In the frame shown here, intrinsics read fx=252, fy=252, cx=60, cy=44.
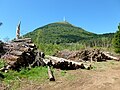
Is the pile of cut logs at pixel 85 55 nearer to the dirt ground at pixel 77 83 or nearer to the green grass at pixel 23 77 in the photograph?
the green grass at pixel 23 77

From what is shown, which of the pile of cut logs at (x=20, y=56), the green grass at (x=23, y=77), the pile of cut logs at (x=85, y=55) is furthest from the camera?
the pile of cut logs at (x=85, y=55)

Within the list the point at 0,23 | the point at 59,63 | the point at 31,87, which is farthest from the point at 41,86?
the point at 0,23

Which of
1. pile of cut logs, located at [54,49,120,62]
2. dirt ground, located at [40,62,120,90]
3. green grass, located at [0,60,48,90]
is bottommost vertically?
dirt ground, located at [40,62,120,90]

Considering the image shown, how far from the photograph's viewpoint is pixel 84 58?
24.0m

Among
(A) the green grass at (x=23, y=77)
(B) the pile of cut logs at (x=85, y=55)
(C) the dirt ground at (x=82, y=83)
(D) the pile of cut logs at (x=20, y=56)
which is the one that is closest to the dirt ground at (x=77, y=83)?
(C) the dirt ground at (x=82, y=83)

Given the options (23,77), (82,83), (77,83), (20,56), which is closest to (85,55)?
(20,56)

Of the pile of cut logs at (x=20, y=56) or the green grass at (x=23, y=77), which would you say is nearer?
the green grass at (x=23, y=77)

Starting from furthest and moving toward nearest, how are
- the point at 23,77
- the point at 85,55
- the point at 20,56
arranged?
the point at 85,55
the point at 20,56
the point at 23,77

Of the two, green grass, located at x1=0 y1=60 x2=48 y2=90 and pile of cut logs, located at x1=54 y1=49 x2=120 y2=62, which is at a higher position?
pile of cut logs, located at x1=54 y1=49 x2=120 y2=62

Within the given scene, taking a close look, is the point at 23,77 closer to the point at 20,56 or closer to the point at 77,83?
the point at 20,56

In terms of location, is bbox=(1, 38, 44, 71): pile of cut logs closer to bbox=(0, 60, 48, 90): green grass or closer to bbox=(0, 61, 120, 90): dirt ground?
bbox=(0, 60, 48, 90): green grass

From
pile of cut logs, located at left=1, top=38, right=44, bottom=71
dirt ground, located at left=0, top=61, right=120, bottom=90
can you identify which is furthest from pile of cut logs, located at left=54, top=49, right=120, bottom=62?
dirt ground, located at left=0, top=61, right=120, bottom=90

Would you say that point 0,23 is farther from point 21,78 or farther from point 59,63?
point 21,78

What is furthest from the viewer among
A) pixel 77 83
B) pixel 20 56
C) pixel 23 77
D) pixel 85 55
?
pixel 85 55
